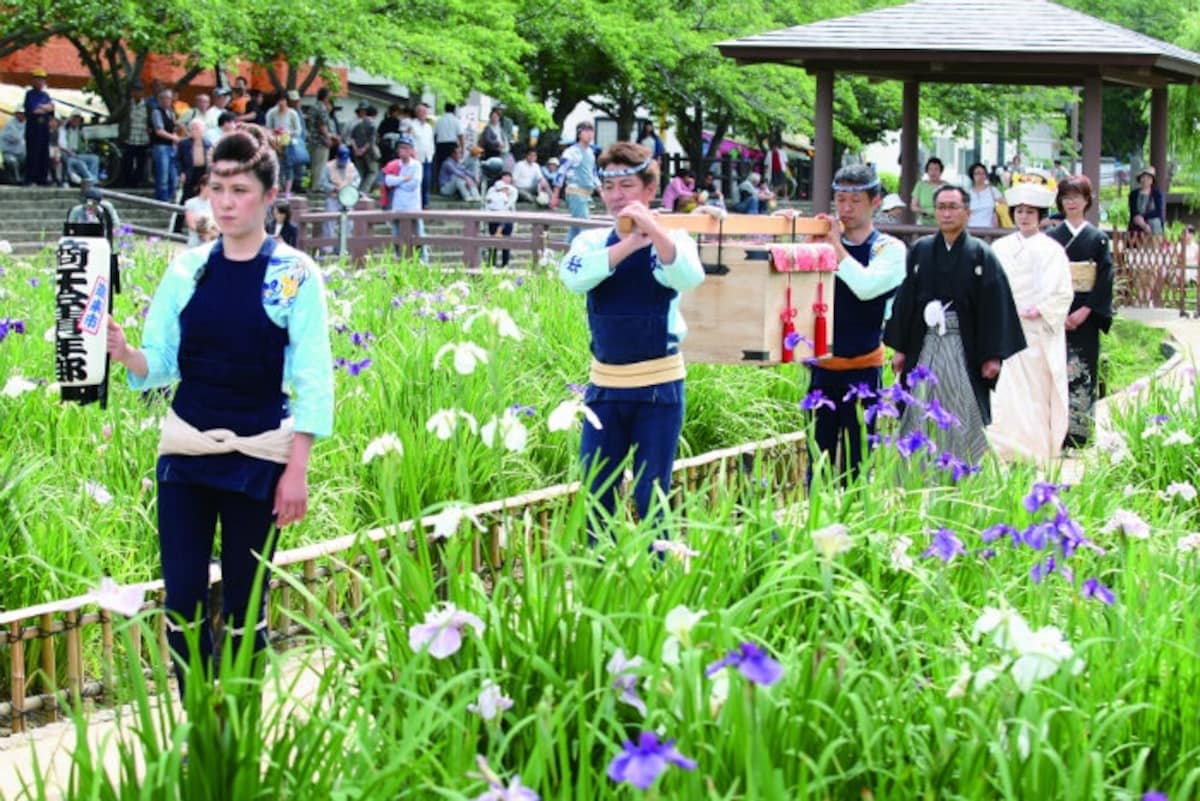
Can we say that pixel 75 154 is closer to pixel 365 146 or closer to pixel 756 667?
pixel 365 146

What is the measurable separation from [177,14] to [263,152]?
22.8m

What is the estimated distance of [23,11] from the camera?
2695 cm

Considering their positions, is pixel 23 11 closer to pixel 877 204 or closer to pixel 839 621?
pixel 877 204

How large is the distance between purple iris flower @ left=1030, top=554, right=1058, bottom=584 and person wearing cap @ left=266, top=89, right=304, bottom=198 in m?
22.0

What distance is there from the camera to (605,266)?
21.1 feet

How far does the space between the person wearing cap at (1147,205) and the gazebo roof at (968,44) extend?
5357 mm

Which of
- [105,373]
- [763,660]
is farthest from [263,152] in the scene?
[763,660]

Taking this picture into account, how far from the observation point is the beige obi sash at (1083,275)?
11.8 meters

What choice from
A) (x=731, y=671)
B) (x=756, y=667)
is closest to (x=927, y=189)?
(x=731, y=671)

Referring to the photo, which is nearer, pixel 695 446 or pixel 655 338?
pixel 655 338

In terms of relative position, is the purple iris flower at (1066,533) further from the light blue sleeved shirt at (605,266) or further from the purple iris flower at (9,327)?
the purple iris flower at (9,327)

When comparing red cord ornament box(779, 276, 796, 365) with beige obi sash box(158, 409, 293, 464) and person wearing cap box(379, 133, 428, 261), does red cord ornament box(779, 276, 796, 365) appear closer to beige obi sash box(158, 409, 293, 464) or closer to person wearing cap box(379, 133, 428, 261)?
beige obi sash box(158, 409, 293, 464)

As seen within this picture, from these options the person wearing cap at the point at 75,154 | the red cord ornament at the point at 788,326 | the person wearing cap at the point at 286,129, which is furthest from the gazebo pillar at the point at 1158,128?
the red cord ornament at the point at 788,326

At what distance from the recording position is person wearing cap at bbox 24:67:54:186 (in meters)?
27.2
